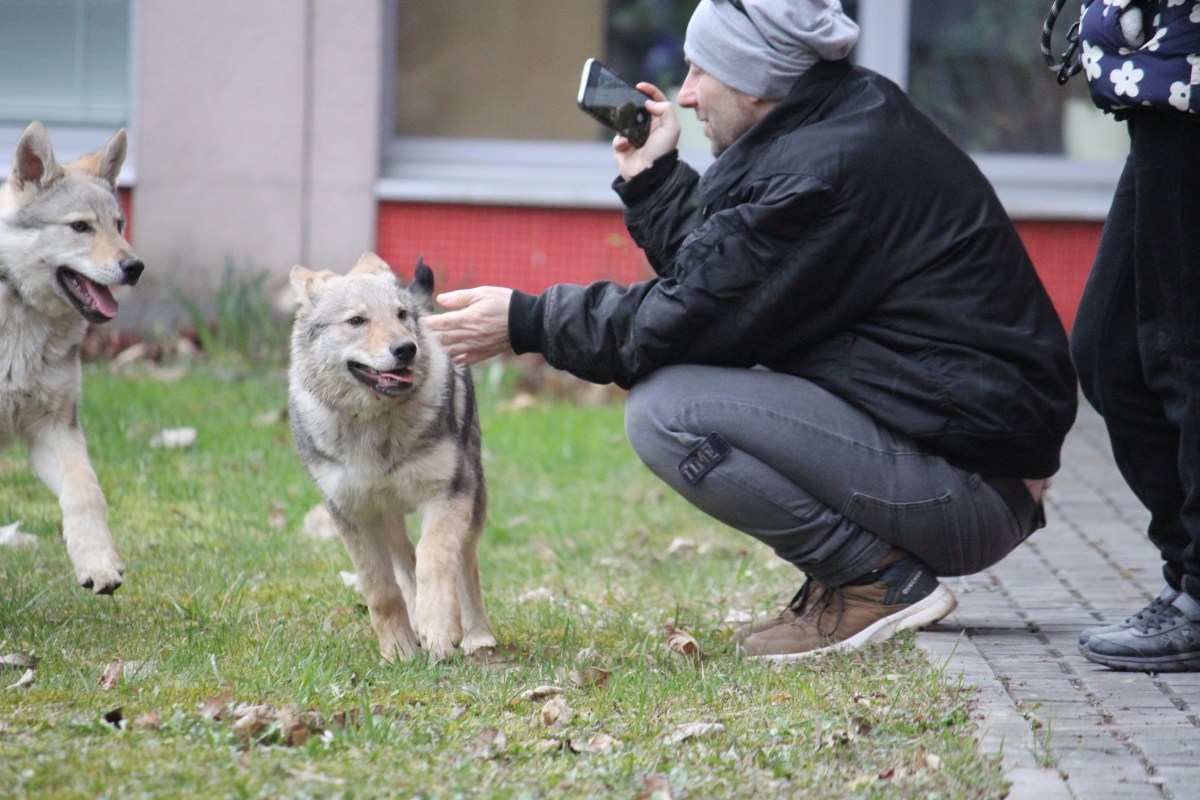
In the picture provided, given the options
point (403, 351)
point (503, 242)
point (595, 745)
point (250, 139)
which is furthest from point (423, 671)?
point (250, 139)

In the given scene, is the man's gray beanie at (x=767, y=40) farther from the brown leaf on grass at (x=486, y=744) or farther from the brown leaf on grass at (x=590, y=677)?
the brown leaf on grass at (x=486, y=744)

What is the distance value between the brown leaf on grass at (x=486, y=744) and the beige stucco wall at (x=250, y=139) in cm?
629

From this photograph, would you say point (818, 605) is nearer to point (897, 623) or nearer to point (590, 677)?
point (897, 623)

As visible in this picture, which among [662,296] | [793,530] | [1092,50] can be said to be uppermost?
[1092,50]

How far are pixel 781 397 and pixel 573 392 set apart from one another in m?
4.78

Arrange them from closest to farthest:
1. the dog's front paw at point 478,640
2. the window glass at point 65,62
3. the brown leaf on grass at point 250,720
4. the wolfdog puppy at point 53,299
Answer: the brown leaf on grass at point 250,720 → the dog's front paw at point 478,640 → the wolfdog puppy at point 53,299 → the window glass at point 65,62

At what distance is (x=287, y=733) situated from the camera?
9.40 ft

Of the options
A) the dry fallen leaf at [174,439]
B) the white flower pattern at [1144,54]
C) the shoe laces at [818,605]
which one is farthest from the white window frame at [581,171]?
the white flower pattern at [1144,54]

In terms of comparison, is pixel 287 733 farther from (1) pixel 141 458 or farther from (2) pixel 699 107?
(1) pixel 141 458

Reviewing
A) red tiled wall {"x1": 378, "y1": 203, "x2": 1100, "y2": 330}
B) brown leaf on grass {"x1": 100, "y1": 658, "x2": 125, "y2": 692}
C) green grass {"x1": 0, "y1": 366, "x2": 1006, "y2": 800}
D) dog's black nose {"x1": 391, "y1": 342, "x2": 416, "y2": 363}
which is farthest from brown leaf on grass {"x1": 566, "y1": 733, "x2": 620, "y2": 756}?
red tiled wall {"x1": 378, "y1": 203, "x2": 1100, "y2": 330}

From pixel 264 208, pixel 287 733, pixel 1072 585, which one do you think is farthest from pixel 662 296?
pixel 264 208

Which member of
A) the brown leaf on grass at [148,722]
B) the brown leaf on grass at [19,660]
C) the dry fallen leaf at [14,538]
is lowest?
the dry fallen leaf at [14,538]

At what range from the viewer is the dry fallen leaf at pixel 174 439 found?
6461mm

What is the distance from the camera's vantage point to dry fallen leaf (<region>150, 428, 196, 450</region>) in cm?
646
